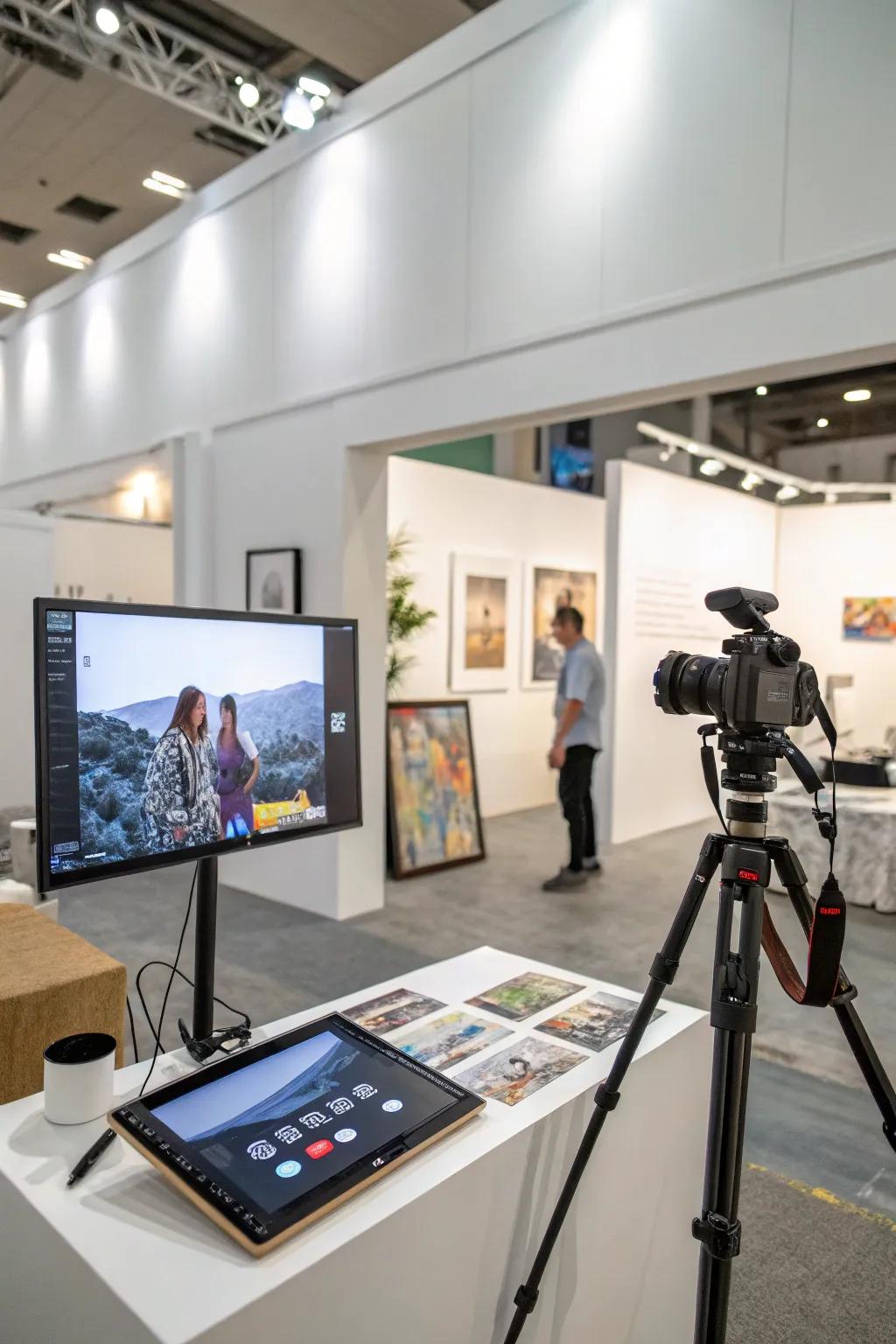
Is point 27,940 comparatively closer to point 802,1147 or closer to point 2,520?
point 802,1147

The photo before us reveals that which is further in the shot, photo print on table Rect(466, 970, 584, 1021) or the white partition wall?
the white partition wall

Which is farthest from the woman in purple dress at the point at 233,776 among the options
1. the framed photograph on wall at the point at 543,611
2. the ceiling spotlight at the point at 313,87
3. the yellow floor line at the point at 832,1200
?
the framed photograph on wall at the point at 543,611

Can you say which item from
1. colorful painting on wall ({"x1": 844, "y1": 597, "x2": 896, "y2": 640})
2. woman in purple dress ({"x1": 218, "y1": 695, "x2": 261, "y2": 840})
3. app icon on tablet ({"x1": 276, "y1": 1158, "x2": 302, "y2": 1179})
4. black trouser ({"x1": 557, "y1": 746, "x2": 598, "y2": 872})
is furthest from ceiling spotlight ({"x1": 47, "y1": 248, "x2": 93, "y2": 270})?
app icon on tablet ({"x1": 276, "y1": 1158, "x2": 302, "y2": 1179})

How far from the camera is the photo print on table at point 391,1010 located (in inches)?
60.5

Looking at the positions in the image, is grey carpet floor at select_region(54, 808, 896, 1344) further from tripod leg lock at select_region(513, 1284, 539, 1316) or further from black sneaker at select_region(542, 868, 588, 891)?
tripod leg lock at select_region(513, 1284, 539, 1316)

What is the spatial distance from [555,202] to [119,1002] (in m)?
3.27

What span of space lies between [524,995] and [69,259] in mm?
7337

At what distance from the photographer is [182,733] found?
1.39 metres

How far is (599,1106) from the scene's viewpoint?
1.30m

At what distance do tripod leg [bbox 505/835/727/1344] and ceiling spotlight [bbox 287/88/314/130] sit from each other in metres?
4.30

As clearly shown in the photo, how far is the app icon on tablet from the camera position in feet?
3.43

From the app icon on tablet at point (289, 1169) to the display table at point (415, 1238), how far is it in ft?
0.20

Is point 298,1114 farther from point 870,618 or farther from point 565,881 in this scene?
point 870,618

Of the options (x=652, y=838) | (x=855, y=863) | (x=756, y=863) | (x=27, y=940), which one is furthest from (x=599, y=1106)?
(x=652, y=838)
